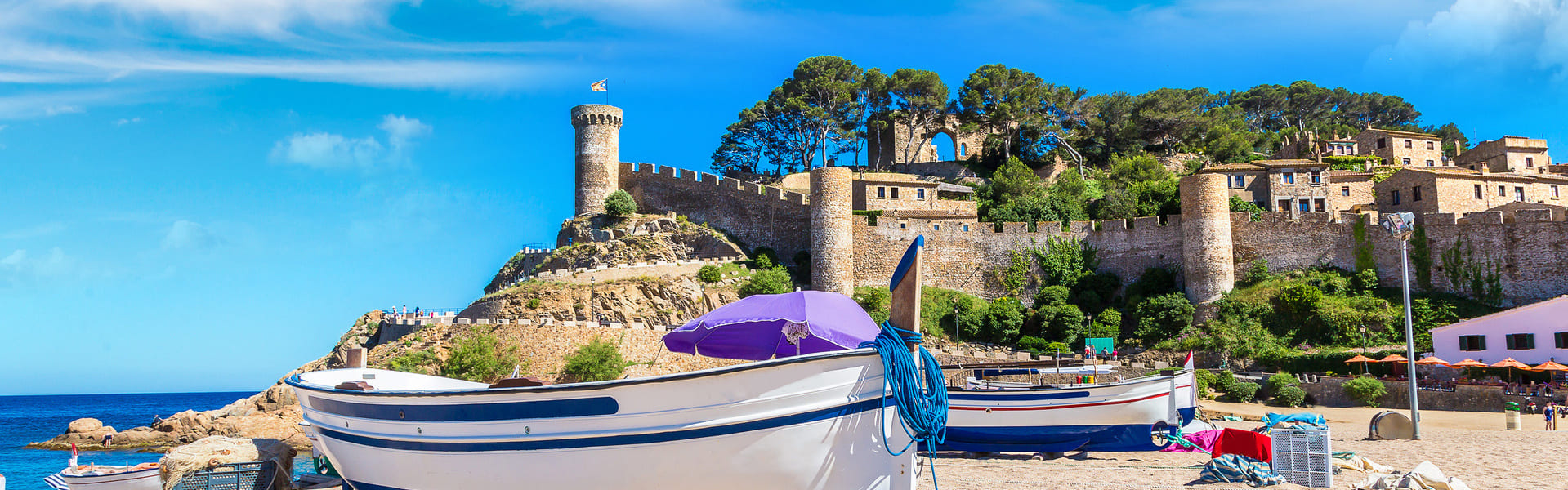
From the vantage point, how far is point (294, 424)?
28.0 metres

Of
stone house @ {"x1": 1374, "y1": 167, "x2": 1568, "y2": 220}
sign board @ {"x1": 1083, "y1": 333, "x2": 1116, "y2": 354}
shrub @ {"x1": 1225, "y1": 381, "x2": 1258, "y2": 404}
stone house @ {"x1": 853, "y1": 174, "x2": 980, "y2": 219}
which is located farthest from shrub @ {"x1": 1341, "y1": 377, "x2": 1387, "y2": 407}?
stone house @ {"x1": 853, "y1": 174, "x2": 980, "y2": 219}

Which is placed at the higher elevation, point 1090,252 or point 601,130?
point 601,130

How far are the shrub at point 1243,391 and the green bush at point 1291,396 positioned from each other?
0.93 metres

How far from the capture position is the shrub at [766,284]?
35.8 m

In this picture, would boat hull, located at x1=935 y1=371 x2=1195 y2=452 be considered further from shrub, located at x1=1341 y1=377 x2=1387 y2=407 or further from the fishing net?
shrub, located at x1=1341 y1=377 x2=1387 y2=407

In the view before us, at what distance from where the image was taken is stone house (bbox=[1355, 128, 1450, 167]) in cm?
4891

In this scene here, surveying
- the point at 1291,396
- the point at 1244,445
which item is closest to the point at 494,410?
the point at 1244,445

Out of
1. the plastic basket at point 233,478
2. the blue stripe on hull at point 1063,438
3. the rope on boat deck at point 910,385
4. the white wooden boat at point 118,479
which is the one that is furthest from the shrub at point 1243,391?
the white wooden boat at point 118,479

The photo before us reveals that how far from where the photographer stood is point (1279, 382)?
89.4 ft

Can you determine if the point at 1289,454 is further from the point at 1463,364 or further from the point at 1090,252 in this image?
the point at 1090,252

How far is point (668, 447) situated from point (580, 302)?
81.1 ft

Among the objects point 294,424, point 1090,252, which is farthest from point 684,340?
point 1090,252

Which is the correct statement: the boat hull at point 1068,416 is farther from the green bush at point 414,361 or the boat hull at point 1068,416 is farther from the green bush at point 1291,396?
the green bush at point 414,361

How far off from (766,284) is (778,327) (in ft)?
77.8
